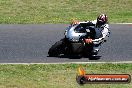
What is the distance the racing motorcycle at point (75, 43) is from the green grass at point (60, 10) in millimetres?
5546

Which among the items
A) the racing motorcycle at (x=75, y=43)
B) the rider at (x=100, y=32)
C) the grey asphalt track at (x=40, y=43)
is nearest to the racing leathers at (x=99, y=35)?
the rider at (x=100, y=32)

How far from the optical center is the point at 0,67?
14.0 metres

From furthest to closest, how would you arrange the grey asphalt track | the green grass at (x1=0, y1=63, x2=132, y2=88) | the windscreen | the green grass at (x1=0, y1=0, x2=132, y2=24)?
the green grass at (x1=0, y1=0, x2=132, y2=24) < the windscreen < the grey asphalt track < the green grass at (x1=0, y1=63, x2=132, y2=88)

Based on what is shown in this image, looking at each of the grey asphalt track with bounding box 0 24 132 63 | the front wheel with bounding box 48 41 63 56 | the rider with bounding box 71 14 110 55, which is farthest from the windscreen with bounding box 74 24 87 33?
the grey asphalt track with bounding box 0 24 132 63

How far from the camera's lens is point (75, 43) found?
15.6 meters

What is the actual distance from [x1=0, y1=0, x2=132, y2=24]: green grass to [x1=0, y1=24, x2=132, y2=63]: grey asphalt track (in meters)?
1.24

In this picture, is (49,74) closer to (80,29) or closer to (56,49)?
(56,49)

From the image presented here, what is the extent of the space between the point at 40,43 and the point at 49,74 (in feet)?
14.8

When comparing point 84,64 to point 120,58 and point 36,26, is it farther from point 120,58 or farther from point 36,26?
point 36,26

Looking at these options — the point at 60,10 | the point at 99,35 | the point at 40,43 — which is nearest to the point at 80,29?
the point at 99,35

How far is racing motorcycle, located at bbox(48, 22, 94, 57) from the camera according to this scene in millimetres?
15633

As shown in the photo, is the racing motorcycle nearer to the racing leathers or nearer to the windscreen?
the windscreen

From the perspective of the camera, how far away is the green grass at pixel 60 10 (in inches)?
867

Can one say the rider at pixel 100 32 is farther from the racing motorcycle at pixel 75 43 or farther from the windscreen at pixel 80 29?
the windscreen at pixel 80 29
